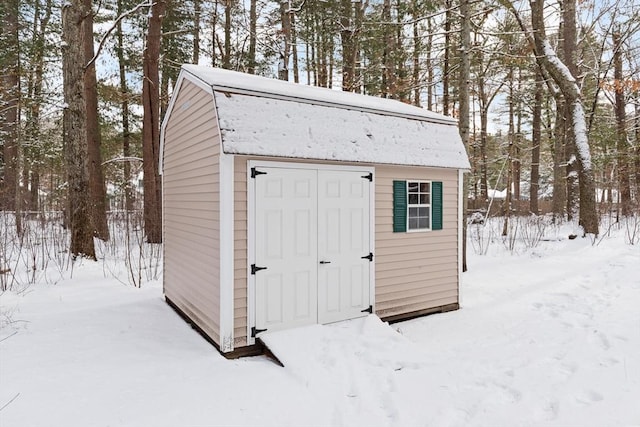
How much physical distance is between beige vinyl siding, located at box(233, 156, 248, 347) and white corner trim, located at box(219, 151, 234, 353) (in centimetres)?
6

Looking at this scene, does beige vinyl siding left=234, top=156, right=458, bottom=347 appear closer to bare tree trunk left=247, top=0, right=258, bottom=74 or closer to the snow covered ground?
the snow covered ground

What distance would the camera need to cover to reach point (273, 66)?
13773mm

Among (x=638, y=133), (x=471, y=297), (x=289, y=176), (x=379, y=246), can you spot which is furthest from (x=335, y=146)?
(x=638, y=133)

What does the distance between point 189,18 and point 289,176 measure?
11789 mm

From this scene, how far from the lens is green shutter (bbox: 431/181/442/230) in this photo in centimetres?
581

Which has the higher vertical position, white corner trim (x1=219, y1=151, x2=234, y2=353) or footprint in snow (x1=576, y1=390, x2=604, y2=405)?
white corner trim (x1=219, y1=151, x2=234, y2=353)

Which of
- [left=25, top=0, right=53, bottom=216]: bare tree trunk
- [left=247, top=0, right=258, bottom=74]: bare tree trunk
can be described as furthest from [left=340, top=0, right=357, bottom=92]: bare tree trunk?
[left=25, top=0, right=53, bottom=216]: bare tree trunk

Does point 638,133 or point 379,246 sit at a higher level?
point 638,133

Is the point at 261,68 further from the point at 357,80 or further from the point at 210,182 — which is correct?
the point at 210,182

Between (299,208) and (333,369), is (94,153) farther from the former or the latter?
(333,369)

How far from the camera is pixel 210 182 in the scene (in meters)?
4.36

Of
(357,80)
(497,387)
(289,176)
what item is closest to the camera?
(497,387)

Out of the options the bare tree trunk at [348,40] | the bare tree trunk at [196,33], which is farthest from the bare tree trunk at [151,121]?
the bare tree trunk at [348,40]

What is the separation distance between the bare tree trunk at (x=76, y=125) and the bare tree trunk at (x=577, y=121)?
11.2 m
